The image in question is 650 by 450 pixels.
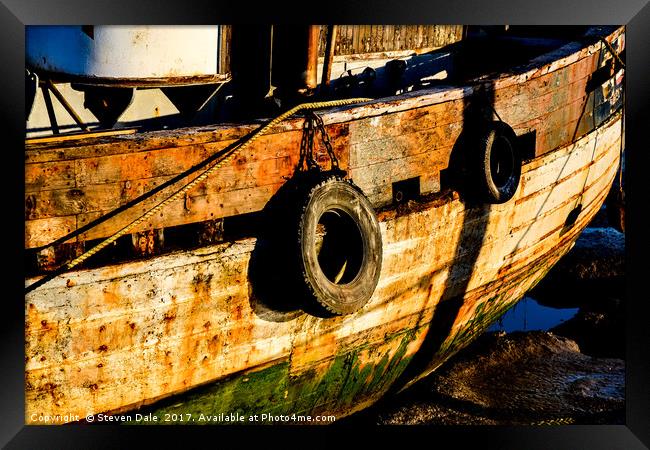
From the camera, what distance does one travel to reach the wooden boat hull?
12.3 feet

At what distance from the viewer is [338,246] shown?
4.56 meters

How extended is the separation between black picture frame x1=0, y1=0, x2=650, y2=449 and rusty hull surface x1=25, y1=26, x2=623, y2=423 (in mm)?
234

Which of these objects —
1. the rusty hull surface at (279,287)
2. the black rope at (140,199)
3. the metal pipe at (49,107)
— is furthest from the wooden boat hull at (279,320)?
the metal pipe at (49,107)

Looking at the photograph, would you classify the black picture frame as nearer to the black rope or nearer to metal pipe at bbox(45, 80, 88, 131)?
the black rope

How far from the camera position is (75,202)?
12.1 ft

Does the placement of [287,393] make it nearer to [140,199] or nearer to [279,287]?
[279,287]

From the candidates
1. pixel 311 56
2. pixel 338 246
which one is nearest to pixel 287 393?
pixel 338 246

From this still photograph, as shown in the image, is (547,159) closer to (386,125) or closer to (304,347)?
(386,125)

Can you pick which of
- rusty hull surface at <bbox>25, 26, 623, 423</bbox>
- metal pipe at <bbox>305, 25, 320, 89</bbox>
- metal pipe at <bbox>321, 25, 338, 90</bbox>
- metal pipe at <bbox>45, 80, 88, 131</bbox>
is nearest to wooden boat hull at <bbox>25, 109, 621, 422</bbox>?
rusty hull surface at <bbox>25, 26, 623, 423</bbox>

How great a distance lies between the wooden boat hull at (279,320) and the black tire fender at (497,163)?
24cm
